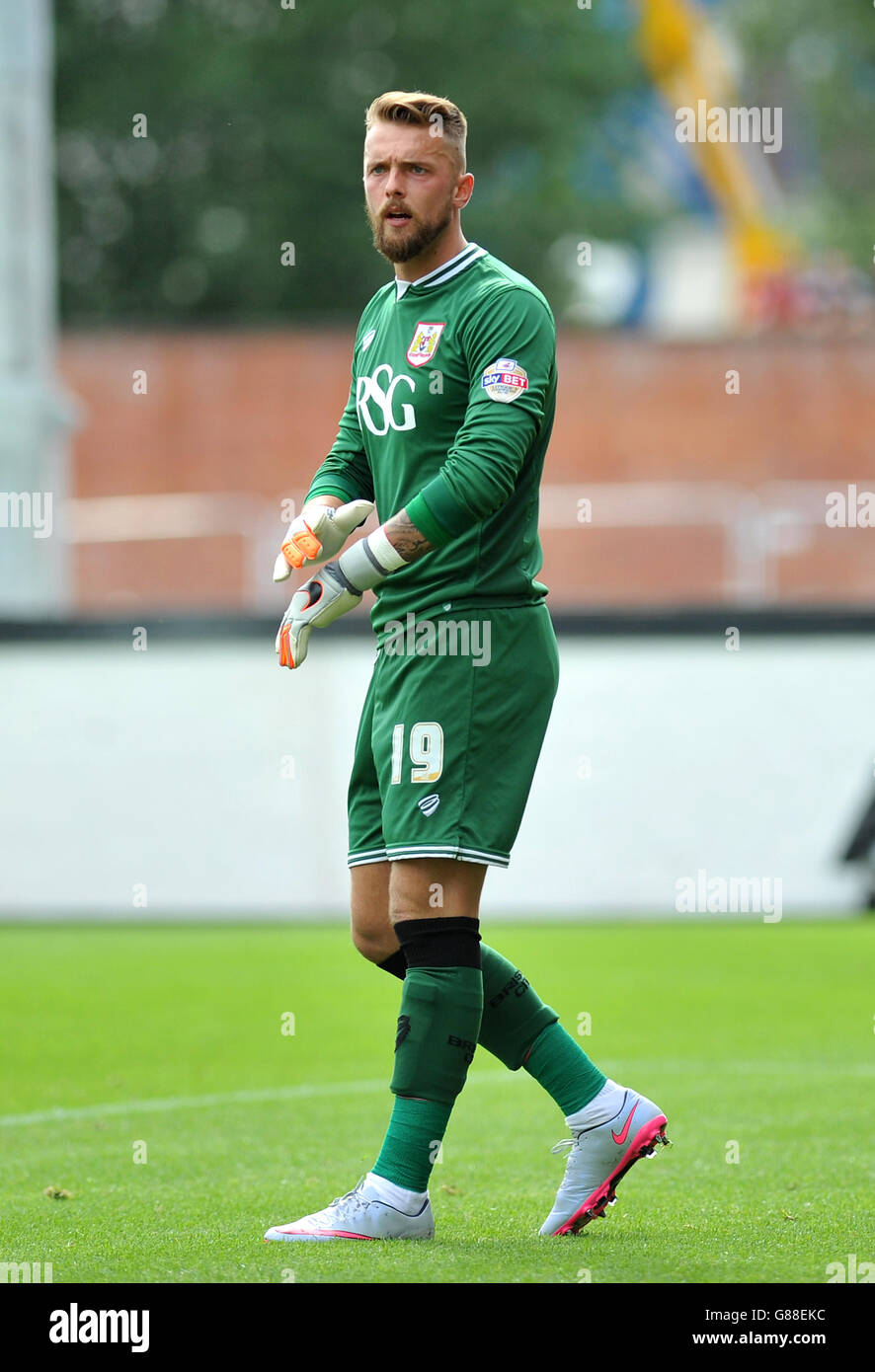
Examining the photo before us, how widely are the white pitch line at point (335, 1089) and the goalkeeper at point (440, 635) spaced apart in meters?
2.08

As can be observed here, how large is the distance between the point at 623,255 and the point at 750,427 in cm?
1336

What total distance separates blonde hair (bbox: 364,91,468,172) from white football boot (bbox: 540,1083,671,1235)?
88.2 inches

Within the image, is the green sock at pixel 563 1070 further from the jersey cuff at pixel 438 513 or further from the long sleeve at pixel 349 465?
the long sleeve at pixel 349 465

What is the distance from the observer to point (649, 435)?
27.2 metres

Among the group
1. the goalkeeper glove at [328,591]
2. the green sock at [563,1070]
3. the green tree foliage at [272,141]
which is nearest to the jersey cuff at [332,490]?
the goalkeeper glove at [328,591]

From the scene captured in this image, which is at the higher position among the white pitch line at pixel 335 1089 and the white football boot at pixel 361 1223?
the white football boot at pixel 361 1223

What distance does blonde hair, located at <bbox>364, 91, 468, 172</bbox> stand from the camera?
14.6 feet

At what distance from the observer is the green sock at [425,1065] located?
433cm

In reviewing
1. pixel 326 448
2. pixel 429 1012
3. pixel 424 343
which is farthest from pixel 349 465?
pixel 326 448

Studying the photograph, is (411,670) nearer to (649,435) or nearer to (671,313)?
(649,435)

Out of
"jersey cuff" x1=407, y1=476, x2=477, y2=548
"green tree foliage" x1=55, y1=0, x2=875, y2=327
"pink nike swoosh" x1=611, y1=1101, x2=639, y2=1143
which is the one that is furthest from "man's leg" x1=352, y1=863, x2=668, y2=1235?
"green tree foliage" x1=55, y1=0, x2=875, y2=327

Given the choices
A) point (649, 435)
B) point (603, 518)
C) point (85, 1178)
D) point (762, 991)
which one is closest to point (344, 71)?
point (649, 435)

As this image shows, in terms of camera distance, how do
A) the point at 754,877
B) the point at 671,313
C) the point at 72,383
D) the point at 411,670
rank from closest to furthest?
the point at 411,670, the point at 754,877, the point at 72,383, the point at 671,313

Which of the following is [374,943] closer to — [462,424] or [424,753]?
[424,753]
